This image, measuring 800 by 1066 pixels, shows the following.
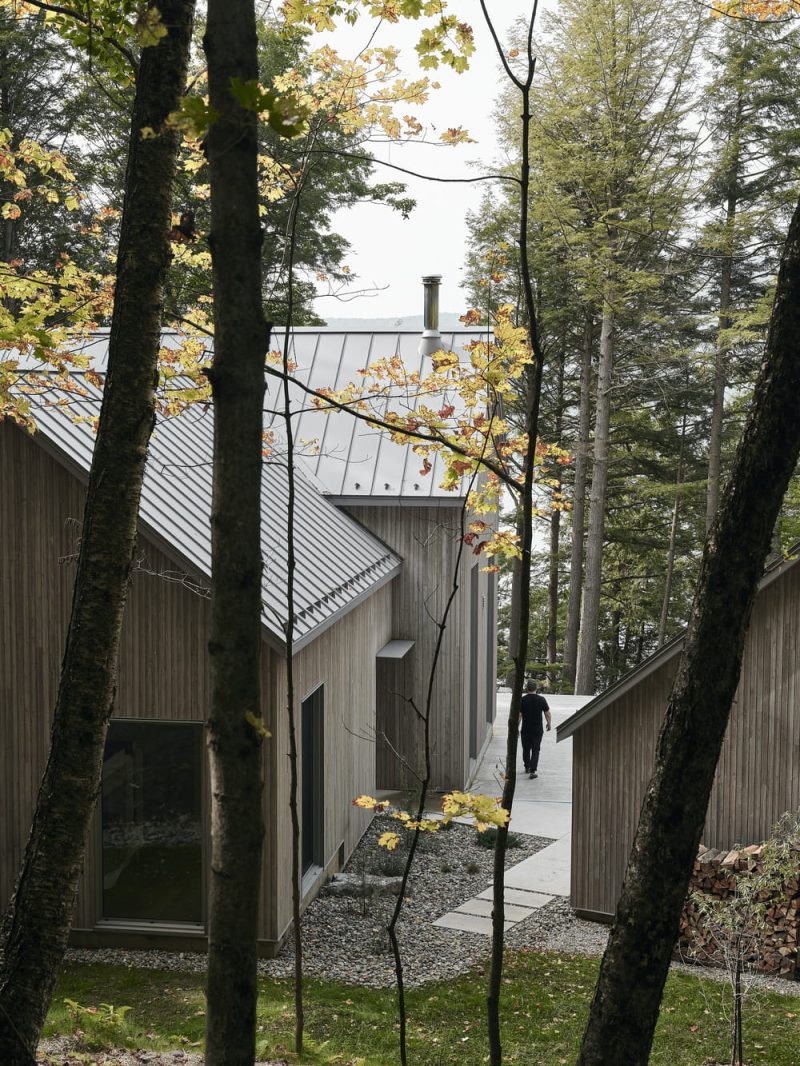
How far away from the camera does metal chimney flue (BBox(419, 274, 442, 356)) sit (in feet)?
51.4

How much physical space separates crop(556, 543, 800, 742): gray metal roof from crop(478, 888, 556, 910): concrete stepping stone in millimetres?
1938

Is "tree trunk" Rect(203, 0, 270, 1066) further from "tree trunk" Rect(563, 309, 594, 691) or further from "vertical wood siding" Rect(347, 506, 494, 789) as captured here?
"tree trunk" Rect(563, 309, 594, 691)

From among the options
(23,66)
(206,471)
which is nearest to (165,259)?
(206,471)

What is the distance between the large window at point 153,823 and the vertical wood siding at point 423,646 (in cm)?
531

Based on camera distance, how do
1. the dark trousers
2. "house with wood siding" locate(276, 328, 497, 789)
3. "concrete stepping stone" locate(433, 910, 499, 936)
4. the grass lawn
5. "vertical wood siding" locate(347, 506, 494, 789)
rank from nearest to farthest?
1. the grass lawn
2. "concrete stepping stone" locate(433, 910, 499, 936)
3. "house with wood siding" locate(276, 328, 497, 789)
4. "vertical wood siding" locate(347, 506, 494, 789)
5. the dark trousers

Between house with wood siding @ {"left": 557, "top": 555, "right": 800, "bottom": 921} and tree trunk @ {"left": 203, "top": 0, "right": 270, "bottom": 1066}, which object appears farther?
house with wood siding @ {"left": 557, "top": 555, "right": 800, "bottom": 921}

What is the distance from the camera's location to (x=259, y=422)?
3006mm

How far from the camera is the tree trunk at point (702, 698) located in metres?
4.08

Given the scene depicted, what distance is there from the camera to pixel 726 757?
32.3 ft

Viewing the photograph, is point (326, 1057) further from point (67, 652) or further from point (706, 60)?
point (706, 60)

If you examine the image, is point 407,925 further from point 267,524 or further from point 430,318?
point 430,318

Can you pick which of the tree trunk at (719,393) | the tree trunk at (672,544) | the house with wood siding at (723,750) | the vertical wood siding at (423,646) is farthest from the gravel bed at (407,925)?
the tree trunk at (672,544)

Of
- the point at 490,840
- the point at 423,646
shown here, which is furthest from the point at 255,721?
the point at 423,646

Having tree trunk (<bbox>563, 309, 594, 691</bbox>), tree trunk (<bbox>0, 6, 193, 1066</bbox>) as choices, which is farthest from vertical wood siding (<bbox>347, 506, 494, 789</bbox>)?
tree trunk (<bbox>563, 309, 594, 691</bbox>)
